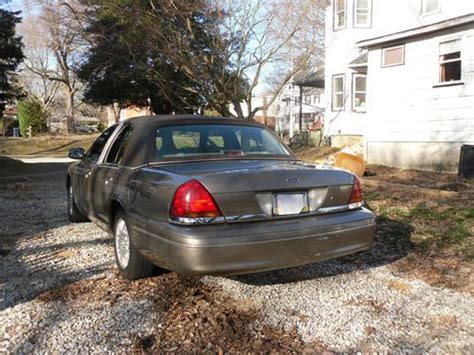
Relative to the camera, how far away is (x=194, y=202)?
11.0 ft

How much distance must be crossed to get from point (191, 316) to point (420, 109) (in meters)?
11.5

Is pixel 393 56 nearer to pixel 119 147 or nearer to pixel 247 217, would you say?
pixel 119 147

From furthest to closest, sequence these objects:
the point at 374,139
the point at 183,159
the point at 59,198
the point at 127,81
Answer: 1. the point at 127,81
2. the point at 374,139
3. the point at 59,198
4. the point at 183,159

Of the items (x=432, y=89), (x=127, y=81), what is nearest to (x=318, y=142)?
(x=432, y=89)

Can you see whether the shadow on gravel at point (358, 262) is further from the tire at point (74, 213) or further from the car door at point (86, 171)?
the tire at point (74, 213)

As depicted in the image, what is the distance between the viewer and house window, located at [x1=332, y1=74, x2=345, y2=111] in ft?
58.0

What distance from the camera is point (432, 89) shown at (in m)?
12.7

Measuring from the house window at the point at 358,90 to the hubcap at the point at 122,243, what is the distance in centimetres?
1409

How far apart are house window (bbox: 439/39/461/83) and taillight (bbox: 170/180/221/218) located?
36.0 feet

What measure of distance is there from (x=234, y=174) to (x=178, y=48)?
46.6 feet

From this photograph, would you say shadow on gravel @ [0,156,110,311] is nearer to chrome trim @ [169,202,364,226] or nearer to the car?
the car

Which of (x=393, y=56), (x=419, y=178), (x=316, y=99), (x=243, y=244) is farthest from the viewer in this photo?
(x=316, y=99)

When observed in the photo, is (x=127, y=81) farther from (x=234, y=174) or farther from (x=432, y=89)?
(x=234, y=174)

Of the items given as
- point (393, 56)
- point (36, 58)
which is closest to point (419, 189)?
point (393, 56)
